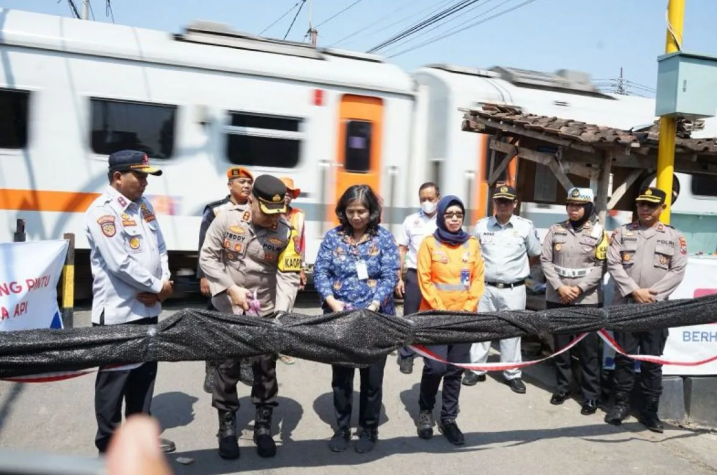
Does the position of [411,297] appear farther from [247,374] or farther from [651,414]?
[651,414]

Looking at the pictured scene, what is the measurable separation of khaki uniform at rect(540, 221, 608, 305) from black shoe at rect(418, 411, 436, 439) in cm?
166

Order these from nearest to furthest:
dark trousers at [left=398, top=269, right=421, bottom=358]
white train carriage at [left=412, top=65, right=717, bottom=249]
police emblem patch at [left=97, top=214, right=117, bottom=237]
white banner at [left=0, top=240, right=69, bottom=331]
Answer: police emblem patch at [left=97, top=214, right=117, bottom=237]
white banner at [left=0, top=240, right=69, bottom=331]
dark trousers at [left=398, top=269, right=421, bottom=358]
white train carriage at [left=412, top=65, right=717, bottom=249]

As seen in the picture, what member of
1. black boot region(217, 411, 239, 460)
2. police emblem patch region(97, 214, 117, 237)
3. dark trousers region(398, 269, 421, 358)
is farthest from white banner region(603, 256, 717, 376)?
police emblem patch region(97, 214, 117, 237)

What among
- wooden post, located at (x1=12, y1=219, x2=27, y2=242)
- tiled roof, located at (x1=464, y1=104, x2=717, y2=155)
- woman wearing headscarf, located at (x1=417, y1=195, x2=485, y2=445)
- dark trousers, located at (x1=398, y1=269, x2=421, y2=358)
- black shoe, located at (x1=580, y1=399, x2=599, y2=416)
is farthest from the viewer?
wooden post, located at (x1=12, y1=219, x2=27, y2=242)

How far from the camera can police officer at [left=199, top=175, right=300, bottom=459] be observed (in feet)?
13.4

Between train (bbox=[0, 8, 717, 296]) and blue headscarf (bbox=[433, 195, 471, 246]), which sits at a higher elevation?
train (bbox=[0, 8, 717, 296])

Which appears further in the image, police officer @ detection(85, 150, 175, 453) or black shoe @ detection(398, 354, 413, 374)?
black shoe @ detection(398, 354, 413, 374)

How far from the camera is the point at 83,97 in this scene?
731 centimetres

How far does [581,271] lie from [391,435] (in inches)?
85.5

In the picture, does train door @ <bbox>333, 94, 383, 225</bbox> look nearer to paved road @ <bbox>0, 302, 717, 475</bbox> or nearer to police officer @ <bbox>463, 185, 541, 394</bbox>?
police officer @ <bbox>463, 185, 541, 394</bbox>

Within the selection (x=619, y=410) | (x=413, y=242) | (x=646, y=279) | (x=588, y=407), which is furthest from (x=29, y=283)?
(x=646, y=279)

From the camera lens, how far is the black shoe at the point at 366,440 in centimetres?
427

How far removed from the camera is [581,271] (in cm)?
533

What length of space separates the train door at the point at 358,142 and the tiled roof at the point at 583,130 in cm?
190
